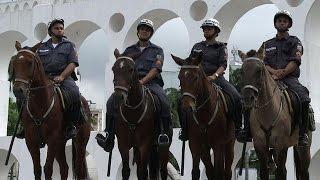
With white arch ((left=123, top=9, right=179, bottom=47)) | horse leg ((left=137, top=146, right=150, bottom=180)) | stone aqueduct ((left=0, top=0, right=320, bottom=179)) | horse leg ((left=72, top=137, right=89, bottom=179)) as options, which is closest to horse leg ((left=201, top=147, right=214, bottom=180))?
horse leg ((left=137, top=146, right=150, bottom=180))

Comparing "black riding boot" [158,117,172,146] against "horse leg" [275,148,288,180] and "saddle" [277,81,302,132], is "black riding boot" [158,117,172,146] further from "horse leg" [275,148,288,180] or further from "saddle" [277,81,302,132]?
"saddle" [277,81,302,132]

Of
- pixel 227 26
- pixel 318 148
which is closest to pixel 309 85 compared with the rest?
pixel 318 148

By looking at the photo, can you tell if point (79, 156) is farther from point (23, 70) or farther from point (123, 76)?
point (123, 76)

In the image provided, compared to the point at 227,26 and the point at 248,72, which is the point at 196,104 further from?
the point at 227,26

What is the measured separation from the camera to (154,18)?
62.2ft

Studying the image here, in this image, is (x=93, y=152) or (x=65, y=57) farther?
(x=93, y=152)

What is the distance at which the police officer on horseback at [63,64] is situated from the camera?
29.6 ft

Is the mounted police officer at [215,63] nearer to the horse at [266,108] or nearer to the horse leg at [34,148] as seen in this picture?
the horse at [266,108]

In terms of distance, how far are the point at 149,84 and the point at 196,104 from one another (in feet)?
5.15

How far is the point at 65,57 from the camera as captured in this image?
933 centimetres

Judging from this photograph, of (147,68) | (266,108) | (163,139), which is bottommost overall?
(163,139)

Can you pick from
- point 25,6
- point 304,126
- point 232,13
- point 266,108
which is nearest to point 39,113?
point 266,108

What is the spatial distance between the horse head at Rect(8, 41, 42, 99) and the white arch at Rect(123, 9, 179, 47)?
1050 centimetres

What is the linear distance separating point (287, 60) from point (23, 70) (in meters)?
4.02
